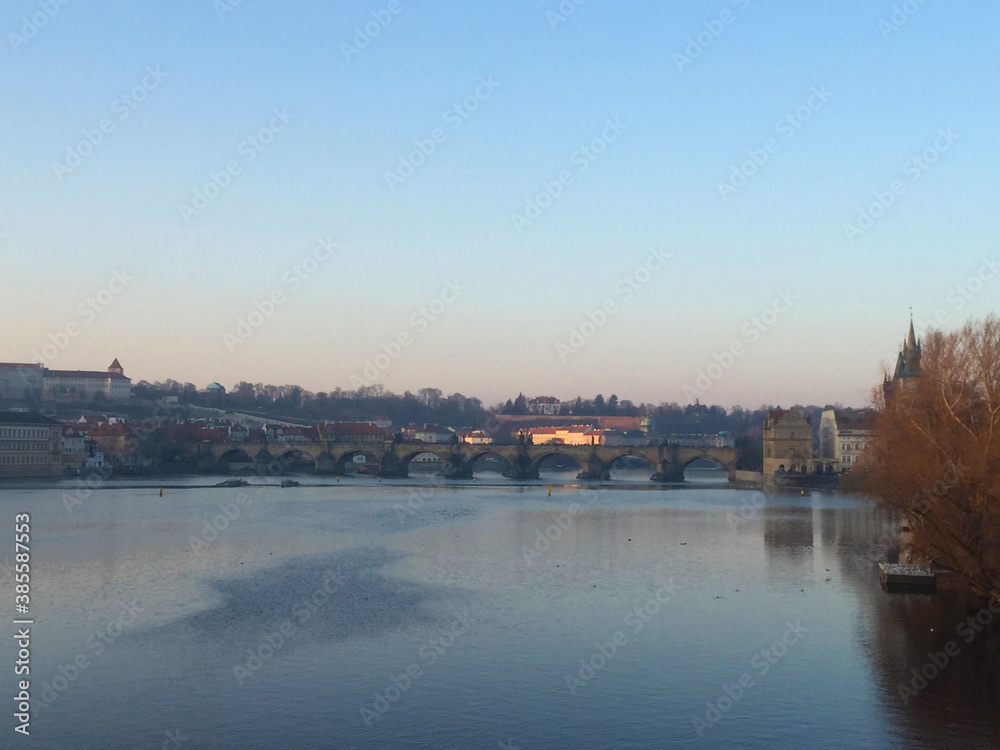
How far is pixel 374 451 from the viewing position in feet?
349

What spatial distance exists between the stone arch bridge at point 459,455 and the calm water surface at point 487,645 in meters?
58.3

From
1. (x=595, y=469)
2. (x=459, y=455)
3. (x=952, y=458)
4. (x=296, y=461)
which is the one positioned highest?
(x=952, y=458)

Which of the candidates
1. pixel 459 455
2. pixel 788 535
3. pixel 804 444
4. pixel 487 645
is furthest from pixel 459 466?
pixel 487 645

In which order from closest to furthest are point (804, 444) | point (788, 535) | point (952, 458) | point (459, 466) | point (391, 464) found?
point (952, 458) → point (788, 535) → point (804, 444) → point (459, 466) → point (391, 464)

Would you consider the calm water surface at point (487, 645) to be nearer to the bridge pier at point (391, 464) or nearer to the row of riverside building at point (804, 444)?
the row of riverside building at point (804, 444)

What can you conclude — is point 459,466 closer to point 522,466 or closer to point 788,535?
point 522,466

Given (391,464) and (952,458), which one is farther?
(391,464)

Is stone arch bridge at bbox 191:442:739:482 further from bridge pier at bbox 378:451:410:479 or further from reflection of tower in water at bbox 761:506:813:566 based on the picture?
reflection of tower in water at bbox 761:506:813:566

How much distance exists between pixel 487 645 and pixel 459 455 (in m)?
84.0

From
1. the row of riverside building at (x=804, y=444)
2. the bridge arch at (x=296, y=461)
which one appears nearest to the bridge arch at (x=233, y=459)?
the bridge arch at (x=296, y=461)

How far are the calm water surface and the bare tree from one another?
5.13ft

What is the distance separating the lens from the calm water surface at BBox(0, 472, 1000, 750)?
16703 millimetres

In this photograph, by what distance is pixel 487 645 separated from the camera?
2208 centimetres

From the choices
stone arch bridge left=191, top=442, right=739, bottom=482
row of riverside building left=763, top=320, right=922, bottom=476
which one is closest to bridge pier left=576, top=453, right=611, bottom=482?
stone arch bridge left=191, top=442, right=739, bottom=482
